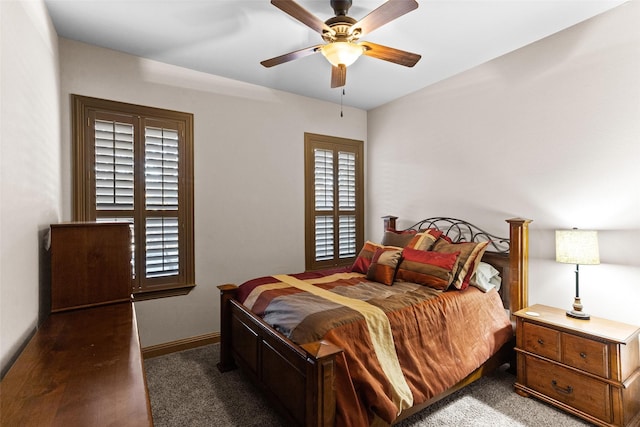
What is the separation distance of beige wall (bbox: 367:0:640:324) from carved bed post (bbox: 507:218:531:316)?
0.13 metres

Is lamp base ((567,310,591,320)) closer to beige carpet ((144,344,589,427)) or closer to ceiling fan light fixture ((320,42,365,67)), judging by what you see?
beige carpet ((144,344,589,427))

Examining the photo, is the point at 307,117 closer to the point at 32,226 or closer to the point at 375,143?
the point at 375,143

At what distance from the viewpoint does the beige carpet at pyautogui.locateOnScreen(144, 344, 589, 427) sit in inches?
84.6

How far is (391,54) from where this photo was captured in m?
2.27

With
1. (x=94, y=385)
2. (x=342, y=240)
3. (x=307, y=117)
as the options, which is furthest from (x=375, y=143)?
(x=94, y=385)

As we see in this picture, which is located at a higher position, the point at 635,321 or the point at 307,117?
the point at 307,117

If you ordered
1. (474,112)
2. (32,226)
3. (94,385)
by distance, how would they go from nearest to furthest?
(94,385), (32,226), (474,112)

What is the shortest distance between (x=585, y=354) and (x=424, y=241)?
4.73 ft

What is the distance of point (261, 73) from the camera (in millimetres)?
3385

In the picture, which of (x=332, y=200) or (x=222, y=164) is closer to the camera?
(x=222, y=164)

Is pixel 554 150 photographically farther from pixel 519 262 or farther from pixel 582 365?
pixel 582 365

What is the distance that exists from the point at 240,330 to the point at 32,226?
1.56 meters

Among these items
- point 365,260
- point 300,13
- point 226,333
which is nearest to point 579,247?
point 365,260

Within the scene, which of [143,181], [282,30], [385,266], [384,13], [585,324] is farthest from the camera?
[143,181]
